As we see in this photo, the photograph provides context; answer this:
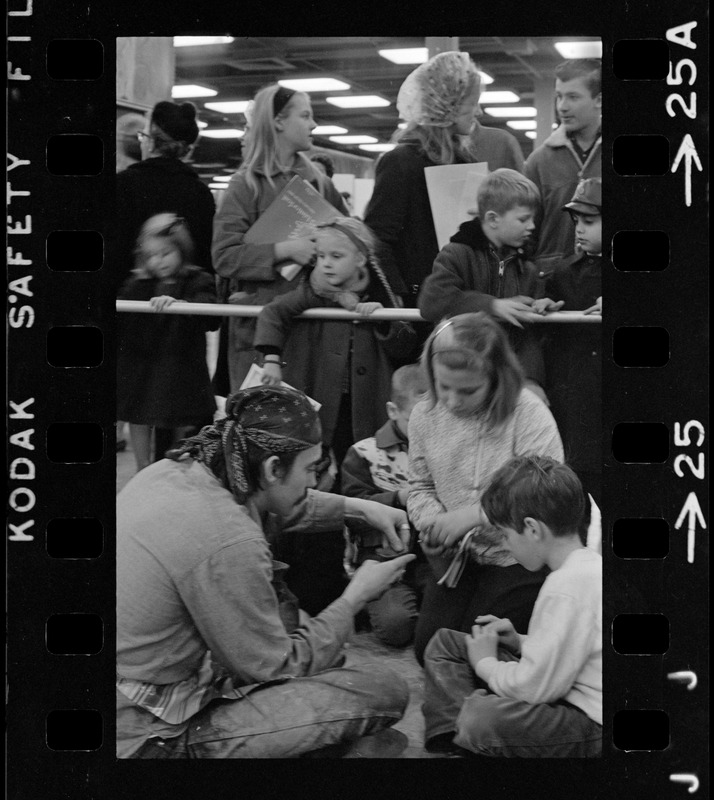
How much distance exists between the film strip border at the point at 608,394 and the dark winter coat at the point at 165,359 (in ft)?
0.18

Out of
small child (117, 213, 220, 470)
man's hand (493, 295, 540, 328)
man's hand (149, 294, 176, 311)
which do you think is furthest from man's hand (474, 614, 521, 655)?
man's hand (149, 294, 176, 311)

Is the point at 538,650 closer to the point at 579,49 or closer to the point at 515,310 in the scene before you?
the point at 515,310

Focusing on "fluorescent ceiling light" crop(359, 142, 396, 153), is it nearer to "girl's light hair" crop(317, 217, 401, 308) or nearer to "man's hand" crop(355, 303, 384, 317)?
"girl's light hair" crop(317, 217, 401, 308)

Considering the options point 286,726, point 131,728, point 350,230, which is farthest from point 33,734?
point 350,230

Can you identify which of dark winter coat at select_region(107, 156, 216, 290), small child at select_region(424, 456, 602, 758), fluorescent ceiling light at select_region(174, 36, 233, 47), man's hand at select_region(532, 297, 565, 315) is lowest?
small child at select_region(424, 456, 602, 758)

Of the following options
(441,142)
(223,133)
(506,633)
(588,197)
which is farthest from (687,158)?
(506,633)

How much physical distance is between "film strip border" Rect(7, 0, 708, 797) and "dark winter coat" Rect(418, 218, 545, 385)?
194mm

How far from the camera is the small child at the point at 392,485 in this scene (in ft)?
12.0

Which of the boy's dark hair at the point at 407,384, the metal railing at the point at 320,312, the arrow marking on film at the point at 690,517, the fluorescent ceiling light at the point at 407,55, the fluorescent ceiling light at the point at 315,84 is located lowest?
the arrow marking on film at the point at 690,517

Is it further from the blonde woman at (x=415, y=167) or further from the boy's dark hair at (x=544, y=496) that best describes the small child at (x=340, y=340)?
the boy's dark hair at (x=544, y=496)

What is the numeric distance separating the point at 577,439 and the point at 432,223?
2.19 ft

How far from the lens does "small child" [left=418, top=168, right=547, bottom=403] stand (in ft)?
11.8

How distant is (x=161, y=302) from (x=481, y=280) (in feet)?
2.70

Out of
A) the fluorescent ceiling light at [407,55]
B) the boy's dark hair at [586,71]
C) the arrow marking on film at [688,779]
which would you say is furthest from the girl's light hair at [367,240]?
the arrow marking on film at [688,779]
